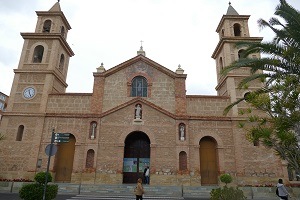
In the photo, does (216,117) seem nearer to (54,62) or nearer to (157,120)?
(157,120)

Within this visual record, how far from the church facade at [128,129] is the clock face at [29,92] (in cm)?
8

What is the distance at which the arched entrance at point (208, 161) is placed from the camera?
2116 centimetres

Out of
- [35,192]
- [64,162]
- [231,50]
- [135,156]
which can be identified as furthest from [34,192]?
[231,50]

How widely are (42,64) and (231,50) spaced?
1801cm

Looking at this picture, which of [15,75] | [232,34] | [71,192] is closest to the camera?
[71,192]

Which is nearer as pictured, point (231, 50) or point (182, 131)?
point (182, 131)

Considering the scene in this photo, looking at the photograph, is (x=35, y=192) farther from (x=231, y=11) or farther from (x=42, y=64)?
(x=231, y=11)

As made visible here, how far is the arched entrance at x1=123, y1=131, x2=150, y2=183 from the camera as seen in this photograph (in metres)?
21.4

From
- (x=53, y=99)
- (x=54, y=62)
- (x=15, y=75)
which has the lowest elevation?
(x=53, y=99)

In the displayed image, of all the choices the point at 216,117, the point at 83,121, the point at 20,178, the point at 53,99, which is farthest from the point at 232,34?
the point at 20,178

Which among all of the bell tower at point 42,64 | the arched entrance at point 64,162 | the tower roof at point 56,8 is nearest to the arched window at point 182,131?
the arched entrance at point 64,162

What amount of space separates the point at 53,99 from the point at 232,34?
717 inches

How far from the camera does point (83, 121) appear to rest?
2172 centimetres

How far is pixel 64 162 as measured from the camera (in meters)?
21.3
